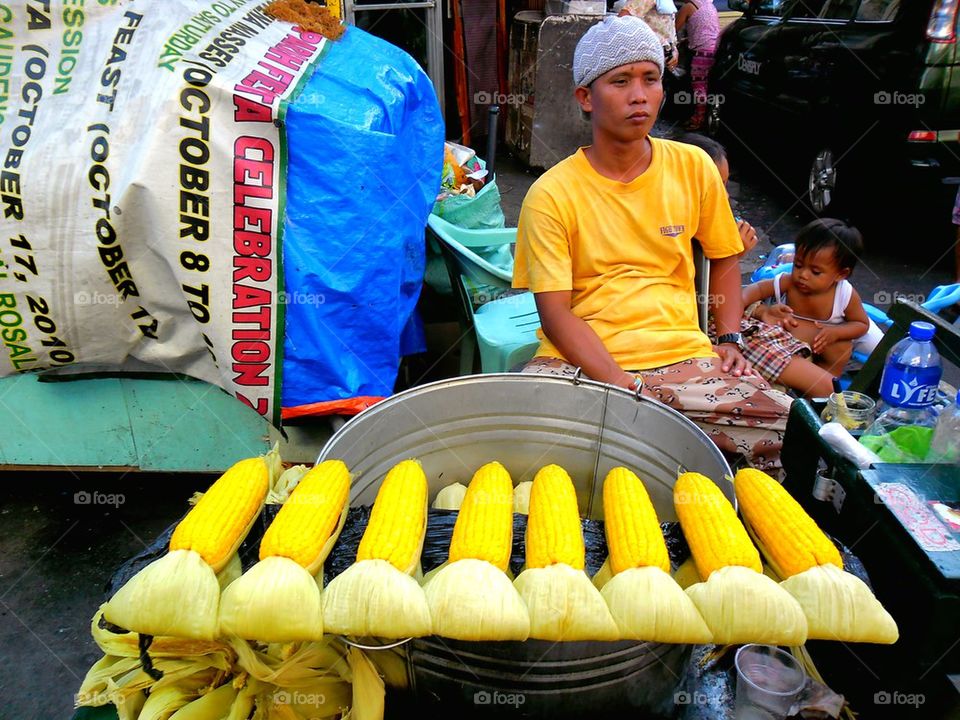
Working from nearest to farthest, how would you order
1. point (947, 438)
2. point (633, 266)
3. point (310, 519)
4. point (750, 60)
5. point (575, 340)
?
point (310, 519)
point (947, 438)
point (575, 340)
point (633, 266)
point (750, 60)

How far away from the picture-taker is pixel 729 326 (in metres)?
2.84

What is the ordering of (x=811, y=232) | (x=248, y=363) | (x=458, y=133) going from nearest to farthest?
(x=248, y=363), (x=811, y=232), (x=458, y=133)

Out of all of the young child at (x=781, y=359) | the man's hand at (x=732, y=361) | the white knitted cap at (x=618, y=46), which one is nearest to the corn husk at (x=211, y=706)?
the man's hand at (x=732, y=361)

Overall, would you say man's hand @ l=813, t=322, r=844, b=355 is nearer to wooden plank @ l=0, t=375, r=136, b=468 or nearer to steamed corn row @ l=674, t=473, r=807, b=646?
steamed corn row @ l=674, t=473, r=807, b=646

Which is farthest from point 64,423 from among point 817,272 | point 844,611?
point 817,272

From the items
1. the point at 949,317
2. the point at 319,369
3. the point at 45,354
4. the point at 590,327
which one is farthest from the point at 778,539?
the point at 45,354

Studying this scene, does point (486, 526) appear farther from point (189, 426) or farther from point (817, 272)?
point (817, 272)

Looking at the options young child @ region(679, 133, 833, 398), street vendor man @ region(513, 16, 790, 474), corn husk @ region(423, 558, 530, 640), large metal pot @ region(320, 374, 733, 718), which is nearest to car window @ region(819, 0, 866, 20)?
young child @ region(679, 133, 833, 398)

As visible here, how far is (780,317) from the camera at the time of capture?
346 cm

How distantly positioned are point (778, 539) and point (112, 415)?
281 cm

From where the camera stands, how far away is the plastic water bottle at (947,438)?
178 centimetres

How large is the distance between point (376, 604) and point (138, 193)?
2.01 meters

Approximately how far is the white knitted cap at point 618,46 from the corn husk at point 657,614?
1754 mm

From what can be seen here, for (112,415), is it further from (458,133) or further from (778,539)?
(458,133)
